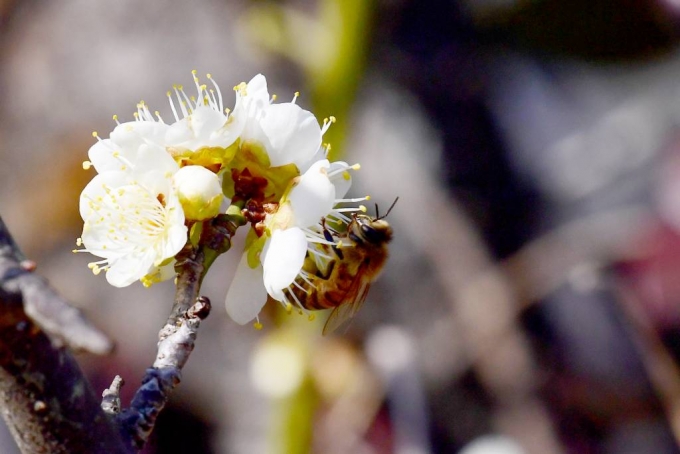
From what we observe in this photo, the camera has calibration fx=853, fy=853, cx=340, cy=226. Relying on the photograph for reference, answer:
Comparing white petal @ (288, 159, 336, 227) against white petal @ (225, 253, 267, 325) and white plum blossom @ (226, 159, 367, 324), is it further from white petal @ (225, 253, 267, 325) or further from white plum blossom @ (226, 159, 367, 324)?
white petal @ (225, 253, 267, 325)

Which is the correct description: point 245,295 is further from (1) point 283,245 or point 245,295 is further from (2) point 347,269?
(2) point 347,269

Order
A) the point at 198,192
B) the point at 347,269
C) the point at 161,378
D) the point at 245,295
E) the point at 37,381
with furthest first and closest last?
the point at 347,269
the point at 245,295
the point at 198,192
the point at 161,378
the point at 37,381

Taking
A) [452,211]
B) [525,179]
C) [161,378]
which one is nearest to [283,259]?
[161,378]

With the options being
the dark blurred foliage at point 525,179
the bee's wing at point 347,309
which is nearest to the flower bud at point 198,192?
the bee's wing at point 347,309

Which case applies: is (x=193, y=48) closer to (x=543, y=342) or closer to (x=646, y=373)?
(x=543, y=342)

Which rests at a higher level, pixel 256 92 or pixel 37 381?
pixel 256 92

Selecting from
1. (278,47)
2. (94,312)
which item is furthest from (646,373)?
(94,312)

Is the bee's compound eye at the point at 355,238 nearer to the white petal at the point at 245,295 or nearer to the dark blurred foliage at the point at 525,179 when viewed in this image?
the white petal at the point at 245,295
